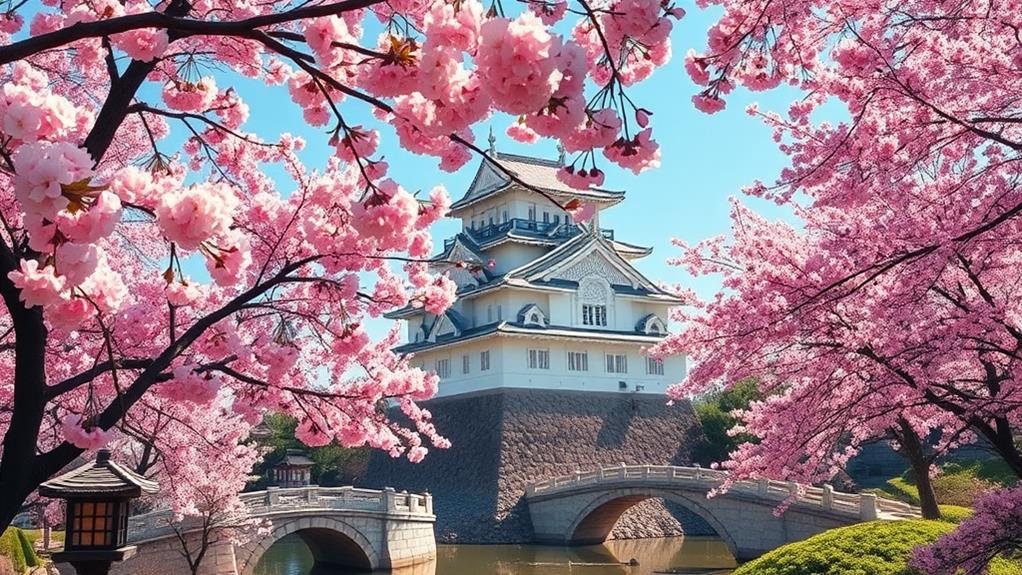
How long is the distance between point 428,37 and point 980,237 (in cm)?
462

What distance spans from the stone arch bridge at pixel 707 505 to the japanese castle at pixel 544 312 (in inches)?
225

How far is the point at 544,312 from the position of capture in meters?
31.9

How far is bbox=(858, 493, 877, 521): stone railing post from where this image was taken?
18.7 metres

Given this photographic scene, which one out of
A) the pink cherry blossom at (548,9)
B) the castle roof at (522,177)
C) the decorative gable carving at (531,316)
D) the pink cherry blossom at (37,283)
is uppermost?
the castle roof at (522,177)

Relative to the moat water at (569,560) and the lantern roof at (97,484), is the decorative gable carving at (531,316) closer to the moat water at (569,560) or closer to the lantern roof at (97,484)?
the moat water at (569,560)

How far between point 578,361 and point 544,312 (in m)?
2.49

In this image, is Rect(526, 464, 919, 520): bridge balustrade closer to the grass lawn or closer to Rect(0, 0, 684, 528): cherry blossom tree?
the grass lawn

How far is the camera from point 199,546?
1803 centimetres

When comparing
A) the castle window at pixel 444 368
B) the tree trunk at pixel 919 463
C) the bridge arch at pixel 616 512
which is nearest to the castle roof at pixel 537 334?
the castle window at pixel 444 368

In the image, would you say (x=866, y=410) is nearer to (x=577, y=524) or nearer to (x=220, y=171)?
(x=220, y=171)

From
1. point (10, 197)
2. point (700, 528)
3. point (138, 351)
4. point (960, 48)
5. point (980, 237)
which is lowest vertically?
point (700, 528)

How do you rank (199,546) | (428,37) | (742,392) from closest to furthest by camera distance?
(428,37) < (199,546) < (742,392)

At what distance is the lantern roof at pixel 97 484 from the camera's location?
7.05 meters

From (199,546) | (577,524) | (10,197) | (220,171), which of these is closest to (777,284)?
(220,171)
